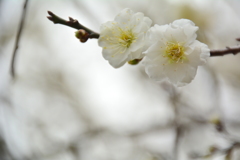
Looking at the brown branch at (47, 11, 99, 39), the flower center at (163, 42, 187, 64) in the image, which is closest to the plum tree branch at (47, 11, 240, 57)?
the brown branch at (47, 11, 99, 39)

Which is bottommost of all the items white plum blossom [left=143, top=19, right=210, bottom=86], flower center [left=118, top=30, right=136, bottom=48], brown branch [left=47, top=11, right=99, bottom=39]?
white plum blossom [left=143, top=19, right=210, bottom=86]

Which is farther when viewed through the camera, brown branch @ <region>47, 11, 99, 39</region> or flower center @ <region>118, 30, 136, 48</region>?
flower center @ <region>118, 30, 136, 48</region>

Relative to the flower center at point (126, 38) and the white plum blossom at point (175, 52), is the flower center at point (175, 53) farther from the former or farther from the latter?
the flower center at point (126, 38)

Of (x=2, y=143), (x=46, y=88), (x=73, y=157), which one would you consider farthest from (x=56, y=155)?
(x=46, y=88)

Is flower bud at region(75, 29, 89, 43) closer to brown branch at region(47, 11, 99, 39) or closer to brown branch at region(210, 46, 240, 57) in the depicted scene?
brown branch at region(47, 11, 99, 39)

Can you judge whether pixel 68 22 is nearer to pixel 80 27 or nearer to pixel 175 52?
pixel 80 27

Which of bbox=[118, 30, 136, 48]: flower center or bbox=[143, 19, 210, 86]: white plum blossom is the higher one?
bbox=[118, 30, 136, 48]: flower center

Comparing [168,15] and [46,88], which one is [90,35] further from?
[46,88]

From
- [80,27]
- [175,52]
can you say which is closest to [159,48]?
[175,52]
